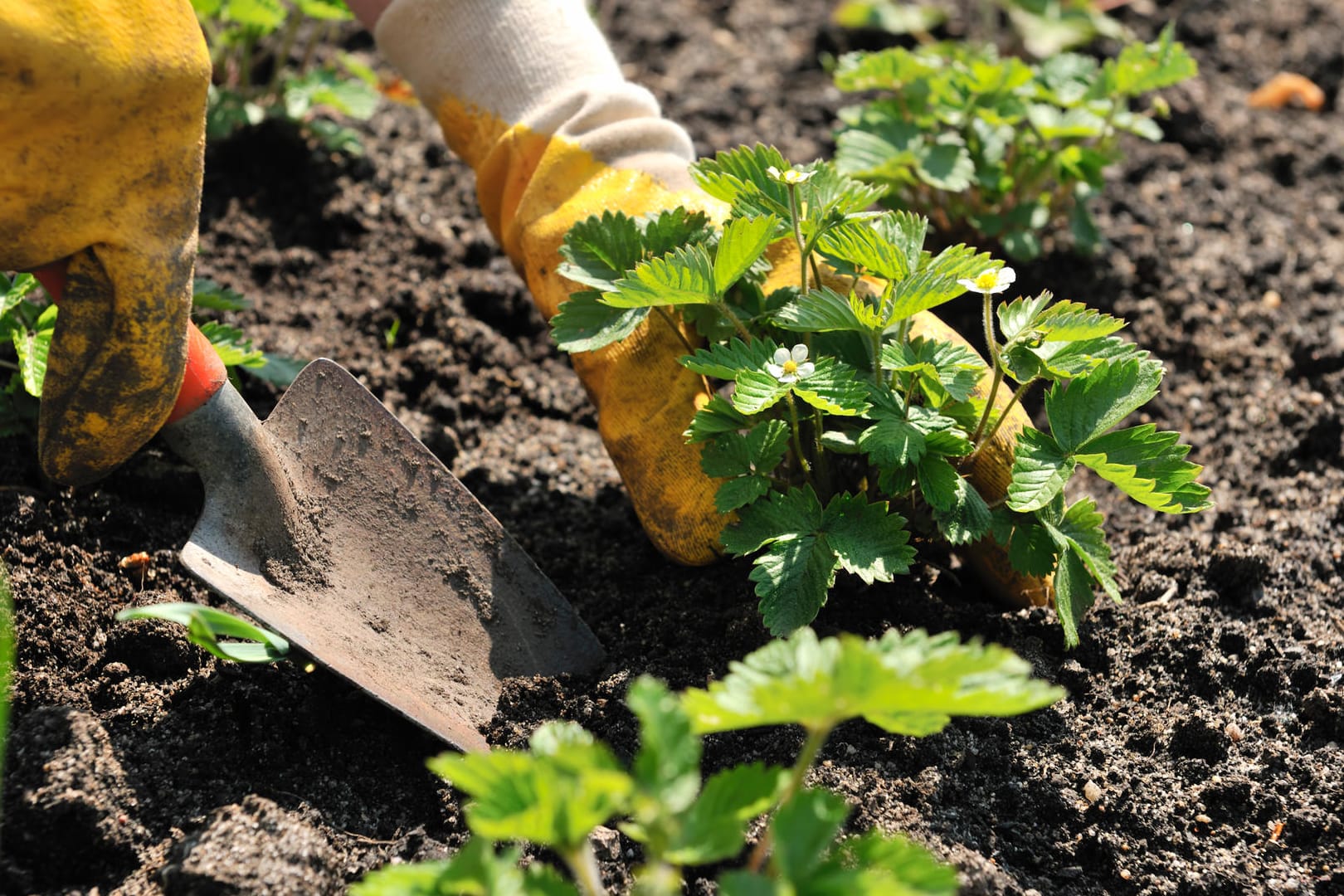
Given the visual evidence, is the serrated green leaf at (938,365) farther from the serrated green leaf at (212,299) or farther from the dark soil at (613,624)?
the serrated green leaf at (212,299)

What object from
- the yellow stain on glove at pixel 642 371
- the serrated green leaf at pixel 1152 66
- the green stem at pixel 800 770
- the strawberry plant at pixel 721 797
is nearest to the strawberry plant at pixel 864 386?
the yellow stain on glove at pixel 642 371

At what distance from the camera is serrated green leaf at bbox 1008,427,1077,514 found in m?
1.66

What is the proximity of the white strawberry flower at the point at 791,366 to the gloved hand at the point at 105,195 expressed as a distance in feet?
2.86

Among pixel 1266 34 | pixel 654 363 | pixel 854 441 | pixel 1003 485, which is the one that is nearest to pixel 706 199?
pixel 654 363

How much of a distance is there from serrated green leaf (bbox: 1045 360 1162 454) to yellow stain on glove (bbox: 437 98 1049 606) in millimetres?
212

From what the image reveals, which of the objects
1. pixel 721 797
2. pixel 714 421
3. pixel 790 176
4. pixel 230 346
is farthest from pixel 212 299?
pixel 721 797

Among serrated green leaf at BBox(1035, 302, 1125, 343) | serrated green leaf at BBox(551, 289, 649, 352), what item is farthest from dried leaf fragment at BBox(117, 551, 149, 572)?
serrated green leaf at BBox(1035, 302, 1125, 343)

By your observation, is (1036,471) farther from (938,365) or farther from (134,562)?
(134,562)

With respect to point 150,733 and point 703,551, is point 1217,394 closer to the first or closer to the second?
point 703,551

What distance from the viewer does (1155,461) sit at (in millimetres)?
1701

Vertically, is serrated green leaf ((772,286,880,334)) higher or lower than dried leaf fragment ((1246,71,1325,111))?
higher

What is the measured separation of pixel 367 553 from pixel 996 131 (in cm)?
166

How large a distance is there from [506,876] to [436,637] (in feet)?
2.65

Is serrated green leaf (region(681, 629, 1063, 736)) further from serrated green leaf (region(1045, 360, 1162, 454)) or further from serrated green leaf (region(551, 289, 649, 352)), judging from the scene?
serrated green leaf (region(551, 289, 649, 352))
